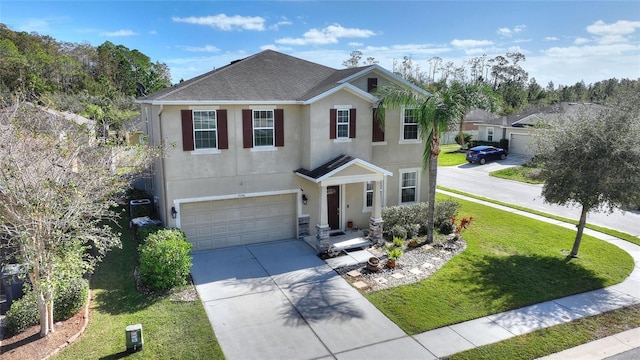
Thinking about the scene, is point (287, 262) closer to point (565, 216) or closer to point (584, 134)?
point (584, 134)

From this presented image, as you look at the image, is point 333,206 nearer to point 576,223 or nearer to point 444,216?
point 444,216

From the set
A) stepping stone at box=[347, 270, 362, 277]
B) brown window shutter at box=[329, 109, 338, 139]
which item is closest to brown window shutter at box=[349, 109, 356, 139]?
brown window shutter at box=[329, 109, 338, 139]

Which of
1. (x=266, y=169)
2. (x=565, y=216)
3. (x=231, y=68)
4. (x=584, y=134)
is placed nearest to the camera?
(x=584, y=134)

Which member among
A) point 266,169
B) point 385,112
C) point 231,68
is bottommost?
point 266,169

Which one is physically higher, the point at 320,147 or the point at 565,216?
the point at 320,147

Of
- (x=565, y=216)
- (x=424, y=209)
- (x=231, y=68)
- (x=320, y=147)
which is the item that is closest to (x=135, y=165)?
(x=231, y=68)

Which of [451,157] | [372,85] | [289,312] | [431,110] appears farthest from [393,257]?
[451,157]

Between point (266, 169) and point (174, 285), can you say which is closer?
point (174, 285)
